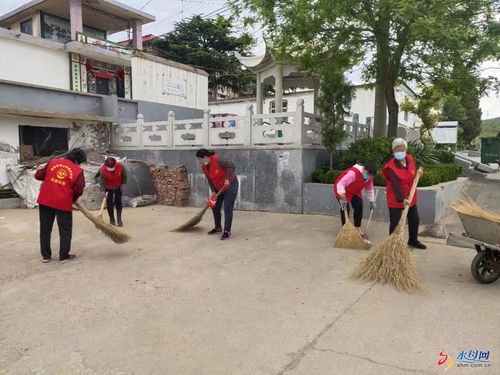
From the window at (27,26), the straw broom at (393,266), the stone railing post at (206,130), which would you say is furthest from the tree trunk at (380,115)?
the window at (27,26)

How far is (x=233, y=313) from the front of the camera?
308cm

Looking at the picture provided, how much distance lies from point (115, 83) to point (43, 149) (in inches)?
292

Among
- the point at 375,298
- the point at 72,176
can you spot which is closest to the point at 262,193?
the point at 72,176

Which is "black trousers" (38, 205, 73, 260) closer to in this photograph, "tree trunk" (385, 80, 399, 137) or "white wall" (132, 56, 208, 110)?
"tree trunk" (385, 80, 399, 137)

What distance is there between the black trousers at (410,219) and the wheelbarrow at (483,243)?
1057mm

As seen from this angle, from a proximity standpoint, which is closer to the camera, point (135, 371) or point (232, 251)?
point (135, 371)

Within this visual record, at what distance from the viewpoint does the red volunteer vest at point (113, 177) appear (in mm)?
6695

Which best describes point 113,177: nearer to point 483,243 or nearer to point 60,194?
point 60,194

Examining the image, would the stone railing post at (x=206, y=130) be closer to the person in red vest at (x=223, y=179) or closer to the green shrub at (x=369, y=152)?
the green shrub at (x=369, y=152)

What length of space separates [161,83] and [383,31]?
904 centimetres

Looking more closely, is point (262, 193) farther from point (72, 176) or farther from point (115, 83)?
point (115, 83)

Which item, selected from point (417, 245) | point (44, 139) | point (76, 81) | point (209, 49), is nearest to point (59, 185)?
point (417, 245)

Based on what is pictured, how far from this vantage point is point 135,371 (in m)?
2.25

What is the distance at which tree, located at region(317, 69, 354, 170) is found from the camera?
26.5ft
